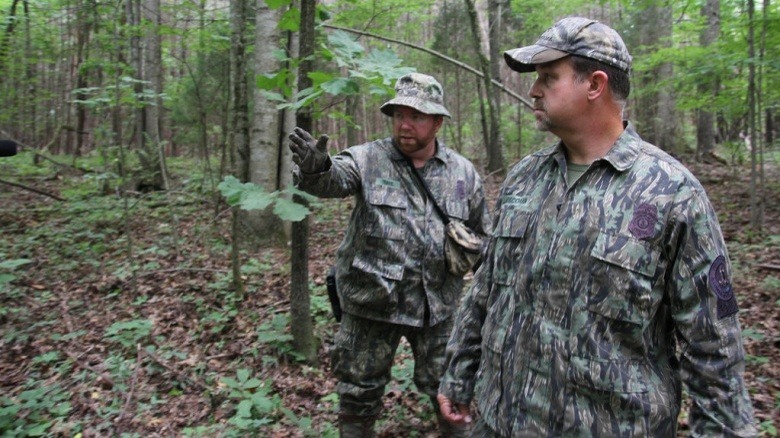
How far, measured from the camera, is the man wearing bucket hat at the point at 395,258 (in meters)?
3.45

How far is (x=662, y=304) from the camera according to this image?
72.0 inches

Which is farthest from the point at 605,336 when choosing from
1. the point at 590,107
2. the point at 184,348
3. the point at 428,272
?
the point at 184,348

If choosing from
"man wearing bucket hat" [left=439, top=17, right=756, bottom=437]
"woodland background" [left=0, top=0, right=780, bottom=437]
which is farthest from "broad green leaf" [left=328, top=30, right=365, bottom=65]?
"man wearing bucket hat" [left=439, top=17, right=756, bottom=437]

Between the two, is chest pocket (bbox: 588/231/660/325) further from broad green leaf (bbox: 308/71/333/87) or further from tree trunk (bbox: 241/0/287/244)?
tree trunk (bbox: 241/0/287/244)

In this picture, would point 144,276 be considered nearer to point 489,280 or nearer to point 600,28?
point 489,280

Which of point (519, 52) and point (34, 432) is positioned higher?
point (519, 52)

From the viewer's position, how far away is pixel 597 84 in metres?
1.89

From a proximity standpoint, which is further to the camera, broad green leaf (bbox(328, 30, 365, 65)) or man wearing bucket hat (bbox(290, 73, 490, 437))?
man wearing bucket hat (bbox(290, 73, 490, 437))

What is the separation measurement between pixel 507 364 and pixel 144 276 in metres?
6.32

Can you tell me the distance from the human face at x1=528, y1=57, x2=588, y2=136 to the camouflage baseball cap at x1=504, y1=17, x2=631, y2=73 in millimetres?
35

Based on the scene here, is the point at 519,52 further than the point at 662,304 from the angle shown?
Yes

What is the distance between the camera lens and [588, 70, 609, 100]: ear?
187cm

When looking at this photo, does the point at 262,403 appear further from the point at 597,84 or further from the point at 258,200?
the point at 597,84

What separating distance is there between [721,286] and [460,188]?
2165mm
